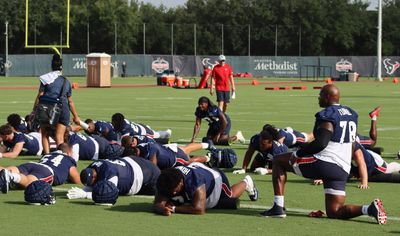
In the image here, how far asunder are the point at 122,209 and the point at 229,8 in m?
97.7

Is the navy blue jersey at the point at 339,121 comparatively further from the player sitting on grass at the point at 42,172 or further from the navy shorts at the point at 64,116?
the navy shorts at the point at 64,116

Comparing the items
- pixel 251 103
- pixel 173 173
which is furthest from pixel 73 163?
pixel 251 103

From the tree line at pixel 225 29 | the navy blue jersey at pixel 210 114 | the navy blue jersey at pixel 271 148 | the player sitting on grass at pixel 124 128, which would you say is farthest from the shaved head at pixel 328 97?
the tree line at pixel 225 29

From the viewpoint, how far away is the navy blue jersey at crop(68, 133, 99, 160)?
16.4 meters

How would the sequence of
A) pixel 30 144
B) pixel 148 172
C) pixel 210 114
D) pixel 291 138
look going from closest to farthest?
pixel 148 172
pixel 291 138
pixel 30 144
pixel 210 114

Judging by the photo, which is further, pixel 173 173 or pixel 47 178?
pixel 47 178

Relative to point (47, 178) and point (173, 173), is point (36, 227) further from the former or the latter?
point (47, 178)

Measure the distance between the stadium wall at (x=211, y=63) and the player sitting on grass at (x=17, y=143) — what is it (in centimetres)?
6231

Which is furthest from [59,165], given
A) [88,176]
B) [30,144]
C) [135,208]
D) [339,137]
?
[30,144]

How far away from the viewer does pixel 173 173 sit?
10594mm

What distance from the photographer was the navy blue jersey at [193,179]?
35.1ft

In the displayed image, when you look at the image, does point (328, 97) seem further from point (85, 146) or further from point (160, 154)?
point (85, 146)

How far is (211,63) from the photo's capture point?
272ft

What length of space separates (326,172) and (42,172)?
3989 mm
